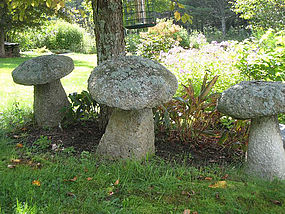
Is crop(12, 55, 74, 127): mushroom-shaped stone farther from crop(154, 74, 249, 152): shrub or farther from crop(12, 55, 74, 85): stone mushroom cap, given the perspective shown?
crop(154, 74, 249, 152): shrub

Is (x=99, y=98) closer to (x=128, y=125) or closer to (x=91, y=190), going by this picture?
(x=128, y=125)

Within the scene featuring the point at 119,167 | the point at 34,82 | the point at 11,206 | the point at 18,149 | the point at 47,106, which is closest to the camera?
the point at 11,206

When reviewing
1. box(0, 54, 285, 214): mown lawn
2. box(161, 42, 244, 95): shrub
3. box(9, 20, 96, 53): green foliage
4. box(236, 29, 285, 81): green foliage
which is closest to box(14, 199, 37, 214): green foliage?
box(0, 54, 285, 214): mown lawn

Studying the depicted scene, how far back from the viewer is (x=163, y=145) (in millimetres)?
4078

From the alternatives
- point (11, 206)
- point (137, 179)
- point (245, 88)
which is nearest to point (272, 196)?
point (245, 88)

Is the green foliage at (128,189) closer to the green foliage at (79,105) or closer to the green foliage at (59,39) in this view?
the green foliage at (79,105)

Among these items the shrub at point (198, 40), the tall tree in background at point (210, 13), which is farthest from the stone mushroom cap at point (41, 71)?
the tall tree in background at point (210, 13)

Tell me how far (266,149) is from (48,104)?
10.8ft

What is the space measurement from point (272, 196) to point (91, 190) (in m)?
1.70

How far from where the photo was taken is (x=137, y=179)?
3.00 meters

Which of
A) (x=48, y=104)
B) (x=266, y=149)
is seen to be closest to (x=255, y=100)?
(x=266, y=149)

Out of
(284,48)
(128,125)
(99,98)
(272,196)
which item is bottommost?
(272,196)

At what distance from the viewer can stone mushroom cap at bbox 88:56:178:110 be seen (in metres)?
2.98

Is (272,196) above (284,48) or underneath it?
underneath
